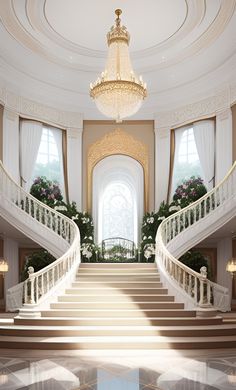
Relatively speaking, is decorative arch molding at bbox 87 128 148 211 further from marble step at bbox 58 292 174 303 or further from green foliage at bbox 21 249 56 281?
marble step at bbox 58 292 174 303

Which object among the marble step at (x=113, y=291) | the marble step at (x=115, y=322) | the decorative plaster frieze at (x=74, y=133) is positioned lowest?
the marble step at (x=115, y=322)

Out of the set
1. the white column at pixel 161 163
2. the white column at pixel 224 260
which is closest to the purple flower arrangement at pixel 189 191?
the white column at pixel 161 163

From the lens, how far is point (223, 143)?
13.9 m

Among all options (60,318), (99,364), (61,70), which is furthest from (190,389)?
(61,70)

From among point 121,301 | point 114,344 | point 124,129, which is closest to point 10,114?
point 124,129

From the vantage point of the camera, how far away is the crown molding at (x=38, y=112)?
45.9 feet

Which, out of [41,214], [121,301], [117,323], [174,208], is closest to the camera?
[117,323]

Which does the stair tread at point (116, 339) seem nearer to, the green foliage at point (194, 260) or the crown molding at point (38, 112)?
the green foliage at point (194, 260)

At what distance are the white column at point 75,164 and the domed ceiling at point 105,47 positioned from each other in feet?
2.90

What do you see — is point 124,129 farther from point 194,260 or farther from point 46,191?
point 194,260

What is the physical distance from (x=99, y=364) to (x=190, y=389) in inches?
62.5

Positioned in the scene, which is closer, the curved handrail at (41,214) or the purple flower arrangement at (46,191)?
the curved handrail at (41,214)

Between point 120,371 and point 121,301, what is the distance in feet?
10.9

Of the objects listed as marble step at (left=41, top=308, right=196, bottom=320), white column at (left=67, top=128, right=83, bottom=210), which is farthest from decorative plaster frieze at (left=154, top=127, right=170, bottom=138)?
marble step at (left=41, top=308, right=196, bottom=320)
